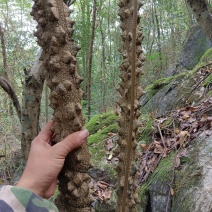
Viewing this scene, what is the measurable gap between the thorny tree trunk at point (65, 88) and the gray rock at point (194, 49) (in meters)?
6.59

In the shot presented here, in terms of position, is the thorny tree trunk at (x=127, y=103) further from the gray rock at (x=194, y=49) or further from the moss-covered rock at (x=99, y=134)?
the gray rock at (x=194, y=49)

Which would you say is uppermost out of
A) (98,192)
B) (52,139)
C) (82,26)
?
(82,26)

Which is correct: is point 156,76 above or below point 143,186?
above

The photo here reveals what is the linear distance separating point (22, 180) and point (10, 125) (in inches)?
267

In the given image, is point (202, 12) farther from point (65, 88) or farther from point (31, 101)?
point (65, 88)

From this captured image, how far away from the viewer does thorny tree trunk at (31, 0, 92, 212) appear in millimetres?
898

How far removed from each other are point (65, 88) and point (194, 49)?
23.1 ft

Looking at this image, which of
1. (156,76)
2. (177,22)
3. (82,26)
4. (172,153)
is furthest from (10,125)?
(177,22)

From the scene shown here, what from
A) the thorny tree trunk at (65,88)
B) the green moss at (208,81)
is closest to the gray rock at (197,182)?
the thorny tree trunk at (65,88)

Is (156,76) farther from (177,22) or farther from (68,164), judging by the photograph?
(68,164)

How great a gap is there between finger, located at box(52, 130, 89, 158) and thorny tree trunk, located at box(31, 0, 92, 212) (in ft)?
0.08

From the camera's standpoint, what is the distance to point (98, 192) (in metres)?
2.40

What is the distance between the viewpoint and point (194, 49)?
7398mm

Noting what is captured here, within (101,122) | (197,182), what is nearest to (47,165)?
(197,182)
